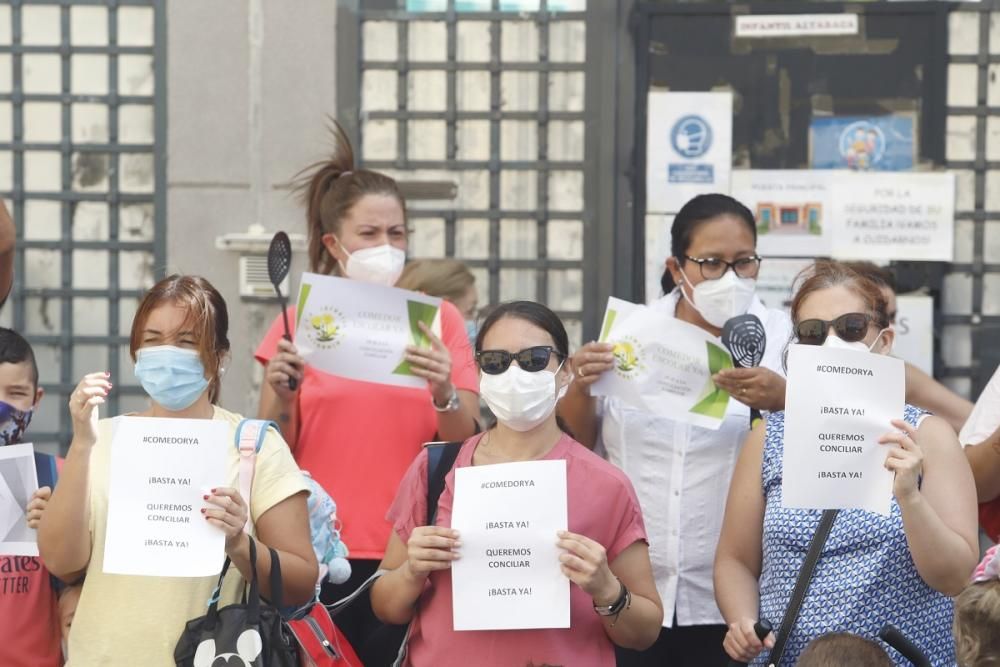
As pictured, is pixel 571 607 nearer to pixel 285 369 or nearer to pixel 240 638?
pixel 240 638

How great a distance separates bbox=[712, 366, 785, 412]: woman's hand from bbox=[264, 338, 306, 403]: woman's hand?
1312mm

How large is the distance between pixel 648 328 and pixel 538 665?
1.29m

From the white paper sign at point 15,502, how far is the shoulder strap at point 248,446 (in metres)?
0.57

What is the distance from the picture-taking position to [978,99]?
7.01 m

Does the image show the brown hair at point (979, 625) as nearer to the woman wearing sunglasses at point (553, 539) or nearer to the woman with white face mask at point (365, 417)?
the woman wearing sunglasses at point (553, 539)

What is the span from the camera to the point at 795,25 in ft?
22.8

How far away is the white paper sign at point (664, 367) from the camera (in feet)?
14.2

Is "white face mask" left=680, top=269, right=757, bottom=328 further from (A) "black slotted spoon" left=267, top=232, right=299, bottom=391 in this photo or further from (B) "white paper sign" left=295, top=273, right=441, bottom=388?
(A) "black slotted spoon" left=267, top=232, right=299, bottom=391

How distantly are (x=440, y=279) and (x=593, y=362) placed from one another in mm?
2082

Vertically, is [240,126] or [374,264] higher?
[240,126]

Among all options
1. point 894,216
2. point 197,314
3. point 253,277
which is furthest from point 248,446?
point 894,216

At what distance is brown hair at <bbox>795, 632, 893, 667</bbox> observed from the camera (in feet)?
10.6

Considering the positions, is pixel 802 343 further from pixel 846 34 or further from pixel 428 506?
pixel 846 34

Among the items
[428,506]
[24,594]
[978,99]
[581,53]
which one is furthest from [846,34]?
[24,594]
